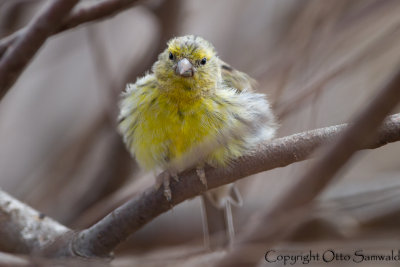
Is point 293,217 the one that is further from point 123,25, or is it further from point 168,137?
point 123,25

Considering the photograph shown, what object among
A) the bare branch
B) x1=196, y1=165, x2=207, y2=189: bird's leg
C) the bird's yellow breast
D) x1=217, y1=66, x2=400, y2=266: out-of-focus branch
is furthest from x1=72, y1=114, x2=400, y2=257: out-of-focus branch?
the bare branch

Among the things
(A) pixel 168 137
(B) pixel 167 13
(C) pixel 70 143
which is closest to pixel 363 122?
(A) pixel 168 137

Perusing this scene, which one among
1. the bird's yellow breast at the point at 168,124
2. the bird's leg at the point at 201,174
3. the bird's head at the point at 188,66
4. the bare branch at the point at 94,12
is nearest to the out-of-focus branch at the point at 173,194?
the bird's leg at the point at 201,174

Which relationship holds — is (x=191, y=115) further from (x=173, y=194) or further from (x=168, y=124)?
(x=173, y=194)

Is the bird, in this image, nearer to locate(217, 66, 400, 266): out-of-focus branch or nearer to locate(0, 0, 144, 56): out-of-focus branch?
locate(0, 0, 144, 56): out-of-focus branch

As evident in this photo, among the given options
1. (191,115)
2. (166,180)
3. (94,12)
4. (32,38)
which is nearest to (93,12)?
(94,12)

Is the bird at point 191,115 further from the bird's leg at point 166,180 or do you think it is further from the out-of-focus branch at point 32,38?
the out-of-focus branch at point 32,38
